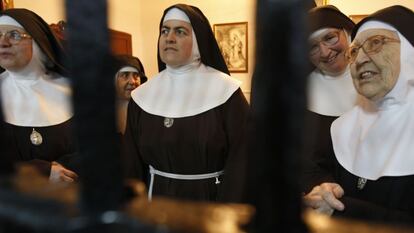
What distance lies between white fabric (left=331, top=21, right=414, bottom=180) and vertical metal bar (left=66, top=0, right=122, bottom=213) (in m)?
1.40

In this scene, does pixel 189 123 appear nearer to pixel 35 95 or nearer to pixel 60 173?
pixel 60 173

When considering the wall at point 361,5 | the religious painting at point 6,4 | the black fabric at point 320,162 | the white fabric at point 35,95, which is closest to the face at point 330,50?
the black fabric at point 320,162

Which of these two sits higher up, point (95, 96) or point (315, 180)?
point (95, 96)

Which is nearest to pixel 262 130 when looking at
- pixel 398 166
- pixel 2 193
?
pixel 2 193

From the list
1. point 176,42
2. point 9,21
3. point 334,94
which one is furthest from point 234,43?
point 9,21

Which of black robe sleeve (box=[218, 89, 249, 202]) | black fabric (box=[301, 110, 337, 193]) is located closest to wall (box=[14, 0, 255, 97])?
black robe sleeve (box=[218, 89, 249, 202])

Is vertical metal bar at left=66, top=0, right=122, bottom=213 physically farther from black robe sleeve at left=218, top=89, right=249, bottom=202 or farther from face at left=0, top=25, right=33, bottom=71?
face at left=0, top=25, right=33, bottom=71

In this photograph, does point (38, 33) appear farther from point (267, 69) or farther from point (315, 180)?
point (267, 69)

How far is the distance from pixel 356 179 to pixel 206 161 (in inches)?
34.8

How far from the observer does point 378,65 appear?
4.67ft

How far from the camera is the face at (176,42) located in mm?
2211

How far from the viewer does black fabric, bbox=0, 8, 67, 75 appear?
2.20 meters

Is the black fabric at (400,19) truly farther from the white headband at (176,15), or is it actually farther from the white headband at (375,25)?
the white headband at (176,15)

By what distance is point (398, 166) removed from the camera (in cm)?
141
